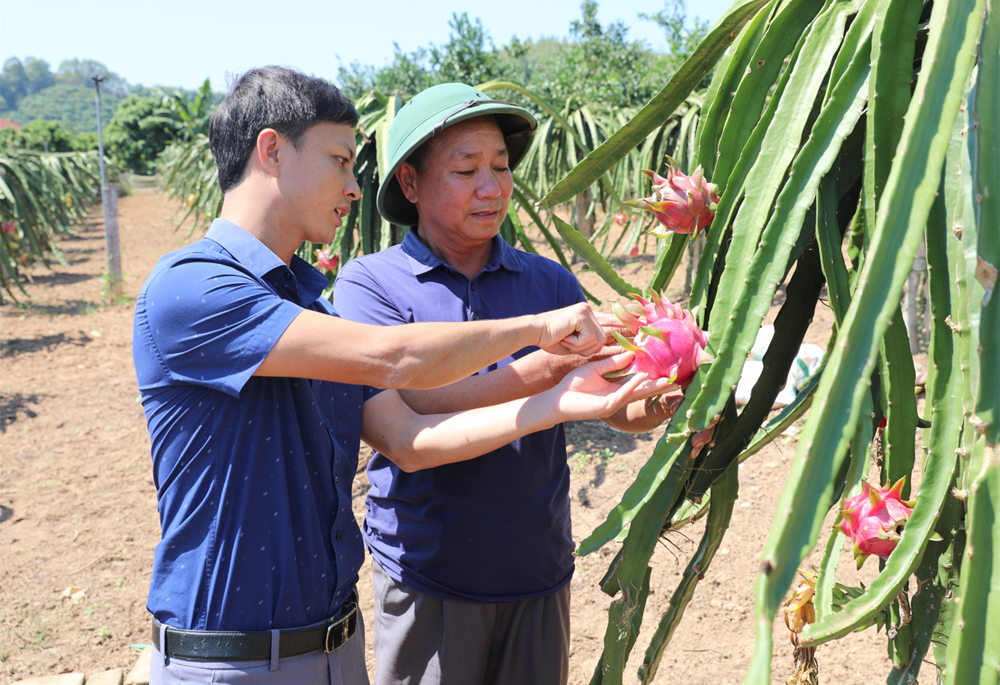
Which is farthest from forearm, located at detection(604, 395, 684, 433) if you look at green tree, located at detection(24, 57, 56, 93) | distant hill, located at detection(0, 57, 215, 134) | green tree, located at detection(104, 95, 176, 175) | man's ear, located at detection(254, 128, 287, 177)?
green tree, located at detection(24, 57, 56, 93)

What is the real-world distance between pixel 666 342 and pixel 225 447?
2.40 feet

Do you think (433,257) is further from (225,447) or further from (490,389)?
(225,447)

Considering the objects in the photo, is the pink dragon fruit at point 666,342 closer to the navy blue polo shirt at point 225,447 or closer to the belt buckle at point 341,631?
→ the navy blue polo shirt at point 225,447

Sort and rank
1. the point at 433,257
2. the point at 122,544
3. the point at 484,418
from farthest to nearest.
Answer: the point at 122,544, the point at 433,257, the point at 484,418

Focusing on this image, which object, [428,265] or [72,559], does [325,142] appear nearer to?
[428,265]

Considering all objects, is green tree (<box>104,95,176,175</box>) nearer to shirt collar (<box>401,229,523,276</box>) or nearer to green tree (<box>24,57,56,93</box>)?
shirt collar (<box>401,229,523,276</box>)

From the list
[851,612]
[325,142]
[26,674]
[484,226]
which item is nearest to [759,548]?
[484,226]

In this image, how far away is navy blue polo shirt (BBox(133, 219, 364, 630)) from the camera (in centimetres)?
118

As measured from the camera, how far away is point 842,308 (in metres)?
1.09

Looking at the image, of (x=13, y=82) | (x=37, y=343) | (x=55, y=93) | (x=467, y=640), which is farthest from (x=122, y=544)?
(x=13, y=82)

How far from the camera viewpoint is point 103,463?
4.66 meters

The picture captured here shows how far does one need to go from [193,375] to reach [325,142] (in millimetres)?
475

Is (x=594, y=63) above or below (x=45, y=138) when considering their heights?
above

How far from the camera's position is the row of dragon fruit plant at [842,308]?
2.23 ft
